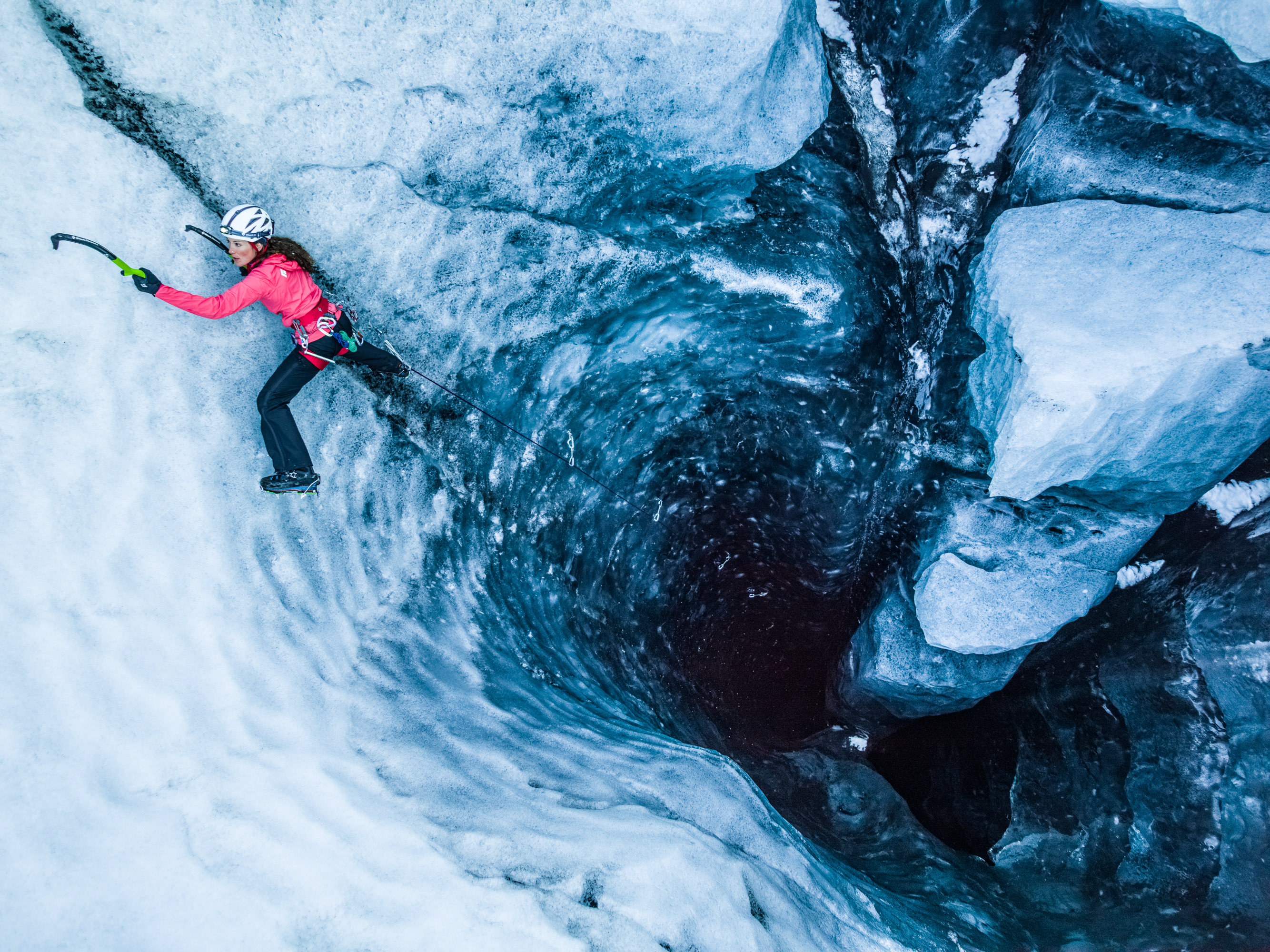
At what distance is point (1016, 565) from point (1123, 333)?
128 centimetres

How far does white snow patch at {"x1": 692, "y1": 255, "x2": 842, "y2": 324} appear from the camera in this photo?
2971 mm

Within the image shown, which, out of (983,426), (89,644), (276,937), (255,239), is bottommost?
(276,937)

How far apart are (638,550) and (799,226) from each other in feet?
7.08

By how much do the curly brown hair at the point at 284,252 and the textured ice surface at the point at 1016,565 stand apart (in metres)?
3.16

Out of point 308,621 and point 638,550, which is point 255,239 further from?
point 638,550

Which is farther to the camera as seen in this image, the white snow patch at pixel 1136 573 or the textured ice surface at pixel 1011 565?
the white snow patch at pixel 1136 573

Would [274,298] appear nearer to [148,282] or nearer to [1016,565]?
[148,282]

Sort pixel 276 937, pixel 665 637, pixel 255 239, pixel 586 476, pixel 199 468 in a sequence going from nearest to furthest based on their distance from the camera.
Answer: pixel 276 937 → pixel 255 239 → pixel 199 468 → pixel 586 476 → pixel 665 637

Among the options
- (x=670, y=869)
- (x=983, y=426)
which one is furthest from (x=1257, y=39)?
(x=670, y=869)

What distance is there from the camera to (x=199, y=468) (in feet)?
7.30

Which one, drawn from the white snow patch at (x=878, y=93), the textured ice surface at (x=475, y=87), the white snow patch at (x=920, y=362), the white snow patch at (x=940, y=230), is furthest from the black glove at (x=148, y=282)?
the white snow patch at (x=920, y=362)

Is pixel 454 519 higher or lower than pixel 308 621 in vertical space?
higher

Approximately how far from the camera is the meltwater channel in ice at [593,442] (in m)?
1.91

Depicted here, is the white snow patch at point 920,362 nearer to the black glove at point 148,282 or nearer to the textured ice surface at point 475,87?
the textured ice surface at point 475,87
